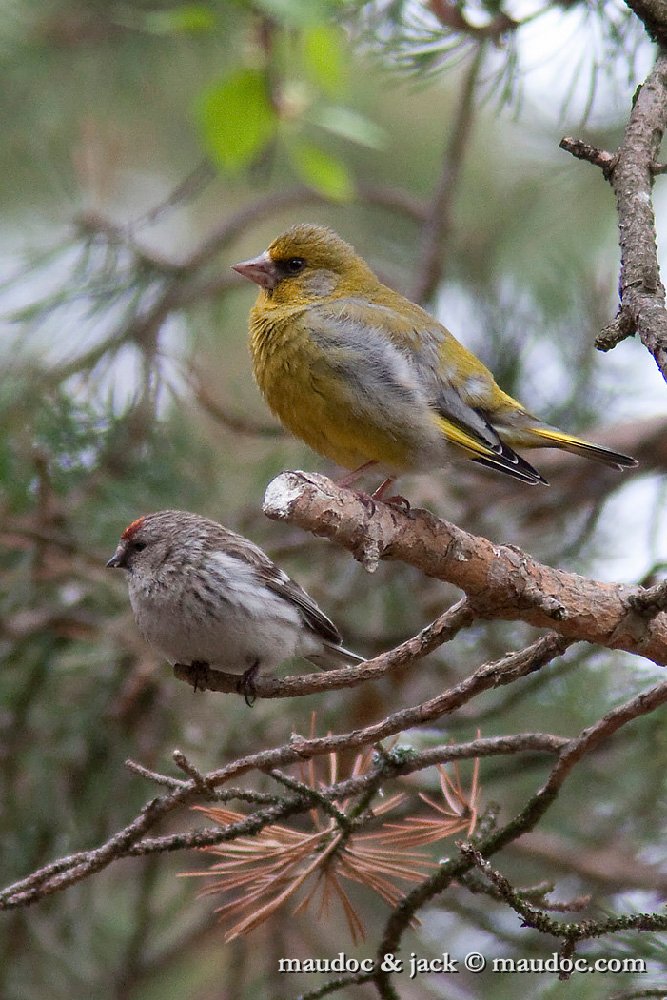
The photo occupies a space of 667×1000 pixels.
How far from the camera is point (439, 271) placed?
4.93 m

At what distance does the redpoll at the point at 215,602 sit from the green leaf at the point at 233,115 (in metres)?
1.16

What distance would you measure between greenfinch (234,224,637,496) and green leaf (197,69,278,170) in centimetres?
55

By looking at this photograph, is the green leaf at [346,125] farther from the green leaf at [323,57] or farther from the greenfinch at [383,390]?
the greenfinch at [383,390]

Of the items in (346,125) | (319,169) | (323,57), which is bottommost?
(319,169)

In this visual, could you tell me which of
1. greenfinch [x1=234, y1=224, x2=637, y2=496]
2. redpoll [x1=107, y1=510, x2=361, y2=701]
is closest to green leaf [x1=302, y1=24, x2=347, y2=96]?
greenfinch [x1=234, y1=224, x2=637, y2=496]

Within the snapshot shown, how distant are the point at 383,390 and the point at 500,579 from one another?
3.89 feet

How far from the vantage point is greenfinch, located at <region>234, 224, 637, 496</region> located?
11.2ft

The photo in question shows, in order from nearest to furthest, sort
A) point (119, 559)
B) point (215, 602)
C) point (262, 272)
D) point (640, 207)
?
point (640, 207) < point (215, 602) < point (119, 559) < point (262, 272)

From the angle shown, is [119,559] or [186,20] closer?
[186,20]

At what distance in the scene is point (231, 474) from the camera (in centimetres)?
534

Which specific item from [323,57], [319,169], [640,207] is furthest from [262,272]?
[640,207]

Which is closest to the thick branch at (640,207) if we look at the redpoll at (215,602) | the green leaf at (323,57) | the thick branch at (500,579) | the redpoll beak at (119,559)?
the thick branch at (500,579)

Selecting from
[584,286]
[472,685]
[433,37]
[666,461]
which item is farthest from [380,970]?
[584,286]

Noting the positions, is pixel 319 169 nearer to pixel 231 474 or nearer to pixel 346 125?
pixel 346 125
